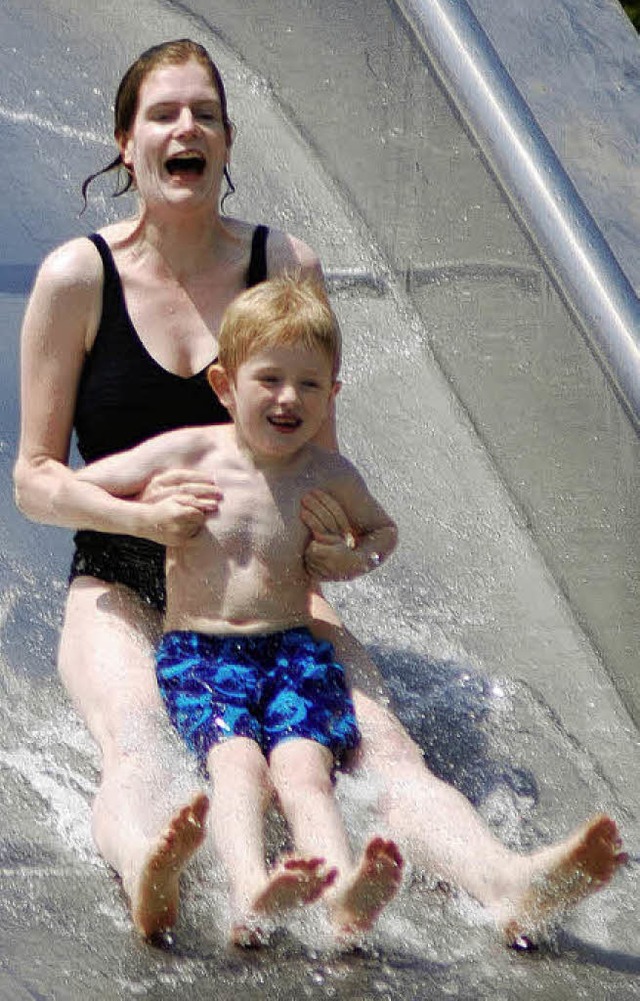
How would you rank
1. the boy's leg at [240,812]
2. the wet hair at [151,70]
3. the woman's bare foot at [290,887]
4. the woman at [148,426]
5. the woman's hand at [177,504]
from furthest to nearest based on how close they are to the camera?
the wet hair at [151,70]
the woman's hand at [177,504]
the woman at [148,426]
the boy's leg at [240,812]
the woman's bare foot at [290,887]

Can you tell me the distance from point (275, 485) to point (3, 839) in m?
0.68

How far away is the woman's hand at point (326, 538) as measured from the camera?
105 inches

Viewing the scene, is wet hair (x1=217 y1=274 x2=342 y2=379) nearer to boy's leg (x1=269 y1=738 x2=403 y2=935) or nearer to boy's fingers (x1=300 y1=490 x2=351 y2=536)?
boy's fingers (x1=300 y1=490 x2=351 y2=536)

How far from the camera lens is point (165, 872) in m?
2.17

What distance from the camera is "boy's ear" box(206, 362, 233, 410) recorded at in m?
2.72

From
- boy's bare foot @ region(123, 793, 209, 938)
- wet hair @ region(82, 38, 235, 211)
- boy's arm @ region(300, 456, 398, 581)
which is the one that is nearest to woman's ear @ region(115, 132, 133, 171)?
wet hair @ region(82, 38, 235, 211)

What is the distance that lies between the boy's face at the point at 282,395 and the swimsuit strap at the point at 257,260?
0.38 m

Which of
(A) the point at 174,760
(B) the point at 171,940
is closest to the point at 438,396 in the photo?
(A) the point at 174,760

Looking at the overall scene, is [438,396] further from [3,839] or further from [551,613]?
[3,839]

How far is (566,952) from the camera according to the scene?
7.49 feet

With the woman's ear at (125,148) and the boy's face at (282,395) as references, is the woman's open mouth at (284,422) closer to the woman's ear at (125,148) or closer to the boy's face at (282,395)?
the boy's face at (282,395)

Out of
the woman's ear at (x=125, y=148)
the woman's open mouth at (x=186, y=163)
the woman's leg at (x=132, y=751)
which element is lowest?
the woman's leg at (x=132, y=751)

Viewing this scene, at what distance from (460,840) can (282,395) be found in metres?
0.71

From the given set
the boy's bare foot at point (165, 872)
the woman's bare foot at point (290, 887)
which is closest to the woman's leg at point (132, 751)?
the boy's bare foot at point (165, 872)
